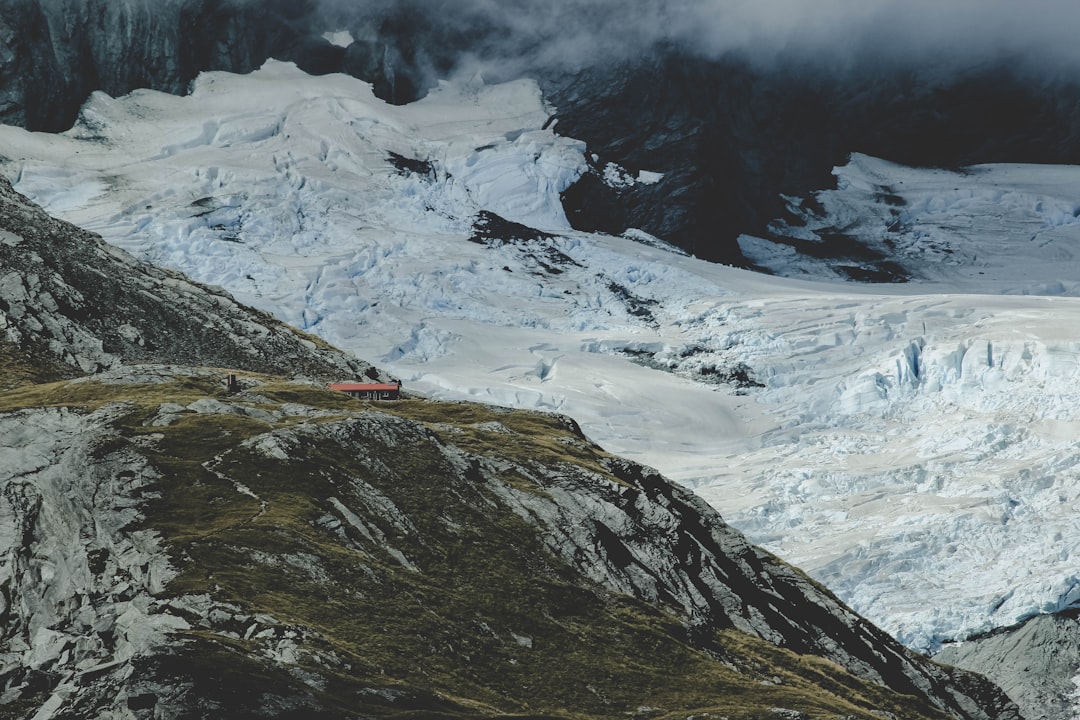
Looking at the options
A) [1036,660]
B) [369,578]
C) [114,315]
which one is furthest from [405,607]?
[1036,660]

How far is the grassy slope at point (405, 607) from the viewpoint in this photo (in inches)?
1368

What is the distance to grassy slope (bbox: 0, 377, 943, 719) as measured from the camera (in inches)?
1368

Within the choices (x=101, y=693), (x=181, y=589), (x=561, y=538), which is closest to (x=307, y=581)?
(x=181, y=589)

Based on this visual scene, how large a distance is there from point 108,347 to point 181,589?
50.6 metres

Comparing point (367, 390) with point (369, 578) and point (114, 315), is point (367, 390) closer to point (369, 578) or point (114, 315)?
point (114, 315)

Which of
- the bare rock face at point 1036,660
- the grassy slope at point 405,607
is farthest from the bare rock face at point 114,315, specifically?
the bare rock face at point 1036,660

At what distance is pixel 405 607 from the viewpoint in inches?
1668

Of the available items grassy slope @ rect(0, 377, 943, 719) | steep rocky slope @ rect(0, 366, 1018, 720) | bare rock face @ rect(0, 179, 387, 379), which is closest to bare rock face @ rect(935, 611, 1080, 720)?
steep rocky slope @ rect(0, 366, 1018, 720)

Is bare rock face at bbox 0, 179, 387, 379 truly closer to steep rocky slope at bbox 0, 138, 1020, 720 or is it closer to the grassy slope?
steep rocky slope at bbox 0, 138, 1020, 720

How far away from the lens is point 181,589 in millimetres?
37688

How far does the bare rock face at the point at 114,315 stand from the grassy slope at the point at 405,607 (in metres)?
23.5

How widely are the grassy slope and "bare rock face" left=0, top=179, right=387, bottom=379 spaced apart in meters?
23.5

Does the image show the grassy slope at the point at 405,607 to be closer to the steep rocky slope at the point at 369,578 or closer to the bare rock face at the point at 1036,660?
the steep rocky slope at the point at 369,578

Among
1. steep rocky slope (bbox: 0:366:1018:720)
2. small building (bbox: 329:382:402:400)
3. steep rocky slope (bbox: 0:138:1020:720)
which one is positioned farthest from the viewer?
small building (bbox: 329:382:402:400)
